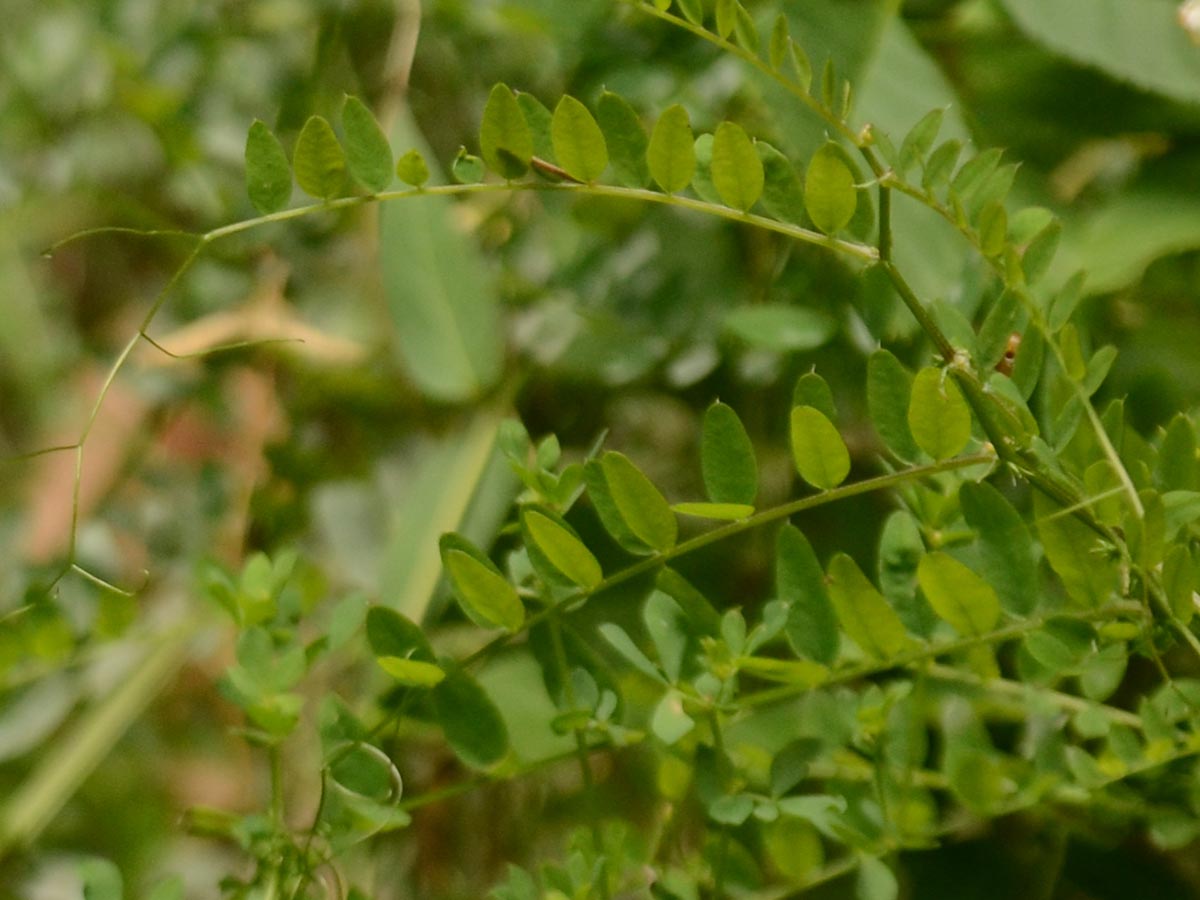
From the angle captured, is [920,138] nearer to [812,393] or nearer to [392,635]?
[812,393]

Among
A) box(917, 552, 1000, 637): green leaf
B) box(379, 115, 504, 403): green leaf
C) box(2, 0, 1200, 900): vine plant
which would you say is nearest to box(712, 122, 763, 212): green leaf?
box(2, 0, 1200, 900): vine plant

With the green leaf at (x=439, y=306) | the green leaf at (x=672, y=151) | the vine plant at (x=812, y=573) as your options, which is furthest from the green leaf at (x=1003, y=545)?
the green leaf at (x=439, y=306)

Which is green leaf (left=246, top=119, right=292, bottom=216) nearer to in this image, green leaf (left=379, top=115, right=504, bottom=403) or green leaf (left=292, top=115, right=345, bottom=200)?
green leaf (left=292, top=115, right=345, bottom=200)

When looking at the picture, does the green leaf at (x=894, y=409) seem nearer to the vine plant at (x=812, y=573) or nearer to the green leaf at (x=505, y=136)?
the vine plant at (x=812, y=573)

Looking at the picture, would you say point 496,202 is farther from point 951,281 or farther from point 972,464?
point 972,464

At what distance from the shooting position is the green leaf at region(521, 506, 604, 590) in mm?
293

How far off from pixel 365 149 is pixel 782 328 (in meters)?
0.19

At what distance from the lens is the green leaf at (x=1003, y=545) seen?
292 mm

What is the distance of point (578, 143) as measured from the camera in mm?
325

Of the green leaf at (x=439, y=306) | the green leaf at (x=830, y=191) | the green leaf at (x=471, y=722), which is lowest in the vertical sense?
the green leaf at (x=439, y=306)

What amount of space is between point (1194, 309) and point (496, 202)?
0.36m

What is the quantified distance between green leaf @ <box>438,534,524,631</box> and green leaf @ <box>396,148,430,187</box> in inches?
4.0

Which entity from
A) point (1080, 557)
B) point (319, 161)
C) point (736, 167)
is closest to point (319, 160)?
point (319, 161)

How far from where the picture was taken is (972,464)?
29 centimetres
